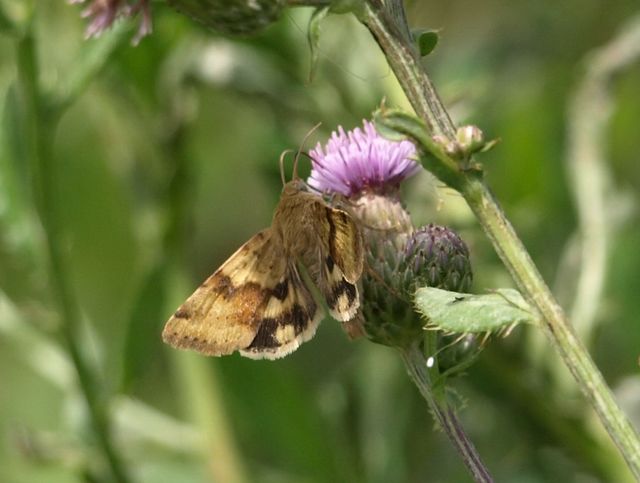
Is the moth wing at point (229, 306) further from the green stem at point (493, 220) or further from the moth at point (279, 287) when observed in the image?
the green stem at point (493, 220)

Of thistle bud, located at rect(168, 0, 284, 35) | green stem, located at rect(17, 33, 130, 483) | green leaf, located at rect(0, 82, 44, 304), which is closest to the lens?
thistle bud, located at rect(168, 0, 284, 35)

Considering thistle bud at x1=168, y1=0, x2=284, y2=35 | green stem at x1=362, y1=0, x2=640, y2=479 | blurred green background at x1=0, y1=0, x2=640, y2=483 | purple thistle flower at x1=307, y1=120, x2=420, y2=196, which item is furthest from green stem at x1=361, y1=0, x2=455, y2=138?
blurred green background at x1=0, y1=0, x2=640, y2=483

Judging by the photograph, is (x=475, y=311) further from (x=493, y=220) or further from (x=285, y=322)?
(x=285, y=322)

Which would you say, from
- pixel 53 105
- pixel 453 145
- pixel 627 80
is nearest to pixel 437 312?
pixel 453 145

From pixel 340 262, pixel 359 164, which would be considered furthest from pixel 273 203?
pixel 340 262

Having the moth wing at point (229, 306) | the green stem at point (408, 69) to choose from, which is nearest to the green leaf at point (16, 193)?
the moth wing at point (229, 306)

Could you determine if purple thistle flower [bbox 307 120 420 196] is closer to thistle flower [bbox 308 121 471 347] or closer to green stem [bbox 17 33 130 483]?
thistle flower [bbox 308 121 471 347]
